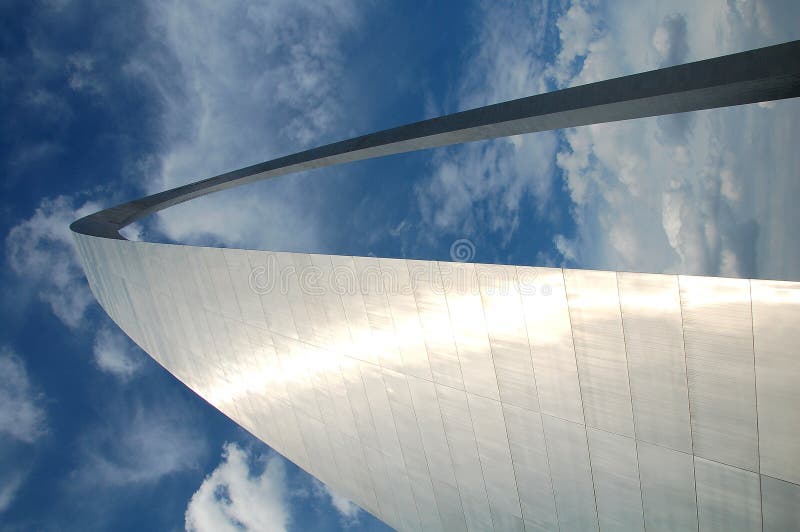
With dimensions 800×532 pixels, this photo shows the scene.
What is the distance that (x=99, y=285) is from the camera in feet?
78.0

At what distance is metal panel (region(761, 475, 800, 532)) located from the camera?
18.1 ft

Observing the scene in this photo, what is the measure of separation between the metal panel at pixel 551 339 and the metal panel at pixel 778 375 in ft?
7.24

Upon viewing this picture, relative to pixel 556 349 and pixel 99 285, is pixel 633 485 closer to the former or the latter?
pixel 556 349

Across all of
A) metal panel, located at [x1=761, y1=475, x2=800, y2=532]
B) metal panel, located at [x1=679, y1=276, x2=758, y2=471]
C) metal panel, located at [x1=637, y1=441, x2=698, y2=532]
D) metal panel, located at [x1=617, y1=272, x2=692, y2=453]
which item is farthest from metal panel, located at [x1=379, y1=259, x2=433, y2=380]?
metal panel, located at [x1=761, y1=475, x2=800, y2=532]

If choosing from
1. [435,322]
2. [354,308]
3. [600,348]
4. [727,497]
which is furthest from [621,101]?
[354,308]

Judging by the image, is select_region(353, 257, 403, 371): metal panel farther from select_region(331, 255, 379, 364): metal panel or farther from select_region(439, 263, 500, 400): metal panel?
select_region(439, 263, 500, 400): metal panel

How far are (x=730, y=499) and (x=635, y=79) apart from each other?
6.60 m

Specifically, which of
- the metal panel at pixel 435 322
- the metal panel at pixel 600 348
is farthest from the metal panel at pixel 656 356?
the metal panel at pixel 435 322

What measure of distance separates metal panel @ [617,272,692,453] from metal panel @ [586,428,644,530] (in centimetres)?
57

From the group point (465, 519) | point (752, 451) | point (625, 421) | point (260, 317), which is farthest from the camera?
point (260, 317)

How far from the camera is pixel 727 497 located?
20.1 feet

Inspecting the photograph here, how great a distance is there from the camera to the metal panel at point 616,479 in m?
6.87

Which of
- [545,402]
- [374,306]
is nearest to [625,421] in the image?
[545,402]

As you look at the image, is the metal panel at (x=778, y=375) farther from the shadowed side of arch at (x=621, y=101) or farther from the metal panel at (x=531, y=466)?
the metal panel at (x=531, y=466)
